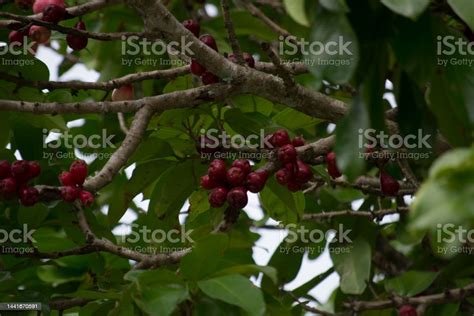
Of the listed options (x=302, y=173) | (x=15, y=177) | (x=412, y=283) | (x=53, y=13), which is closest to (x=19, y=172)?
(x=15, y=177)

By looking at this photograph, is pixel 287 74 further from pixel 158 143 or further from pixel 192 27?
pixel 158 143

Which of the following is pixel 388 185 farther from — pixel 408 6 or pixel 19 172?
pixel 408 6

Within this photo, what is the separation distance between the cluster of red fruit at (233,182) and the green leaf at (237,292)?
24 cm

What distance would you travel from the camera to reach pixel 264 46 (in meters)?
1.79

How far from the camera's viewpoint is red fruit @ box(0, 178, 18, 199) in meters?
1.99

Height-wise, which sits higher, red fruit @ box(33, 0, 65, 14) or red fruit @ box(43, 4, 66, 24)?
red fruit @ box(33, 0, 65, 14)

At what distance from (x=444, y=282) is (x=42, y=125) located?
102cm

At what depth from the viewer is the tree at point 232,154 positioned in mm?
1438

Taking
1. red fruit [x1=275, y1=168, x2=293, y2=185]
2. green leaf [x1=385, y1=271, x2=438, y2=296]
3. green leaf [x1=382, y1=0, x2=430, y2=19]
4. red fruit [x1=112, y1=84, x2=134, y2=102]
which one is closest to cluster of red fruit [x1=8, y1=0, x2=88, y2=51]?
red fruit [x1=112, y1=84, x2=134, y2=102]

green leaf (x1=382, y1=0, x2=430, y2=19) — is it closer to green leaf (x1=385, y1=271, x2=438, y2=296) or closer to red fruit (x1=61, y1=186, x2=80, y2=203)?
red fruit (x1=61, y1=186, x2=80, y2=203)

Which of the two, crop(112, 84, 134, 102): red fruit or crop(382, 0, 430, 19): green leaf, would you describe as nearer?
crop(382, 0, 430, 19): green leaf

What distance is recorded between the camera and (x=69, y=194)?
1882 mm

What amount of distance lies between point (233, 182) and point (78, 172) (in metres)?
0.31

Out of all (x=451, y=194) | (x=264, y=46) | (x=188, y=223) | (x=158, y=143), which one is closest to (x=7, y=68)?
(x=158, y=143)
